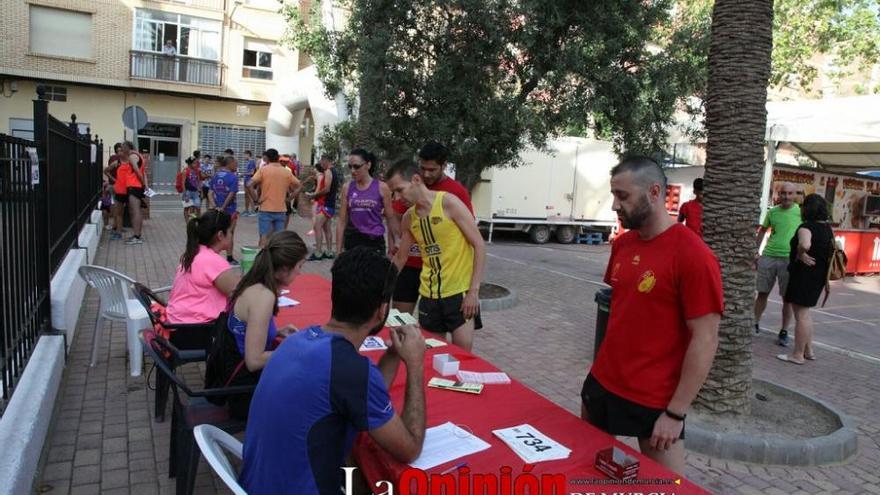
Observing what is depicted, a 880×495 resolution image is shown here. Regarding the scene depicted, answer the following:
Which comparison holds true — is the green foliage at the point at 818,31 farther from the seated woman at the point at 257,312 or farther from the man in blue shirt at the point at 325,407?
the man in blue shirt at the point at 325,407

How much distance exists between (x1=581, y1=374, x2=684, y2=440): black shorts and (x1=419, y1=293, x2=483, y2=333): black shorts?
5.18 ft

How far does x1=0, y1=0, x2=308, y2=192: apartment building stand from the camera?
24.6 m

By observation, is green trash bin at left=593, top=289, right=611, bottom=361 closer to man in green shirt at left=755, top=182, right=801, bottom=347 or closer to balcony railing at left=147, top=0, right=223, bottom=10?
man in green shirt at left=755, top=182, right=801, bottom=347

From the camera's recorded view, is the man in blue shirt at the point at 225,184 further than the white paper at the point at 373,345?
Yes

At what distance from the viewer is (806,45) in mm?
22109

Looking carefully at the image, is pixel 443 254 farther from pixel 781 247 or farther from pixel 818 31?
pixel 818 31

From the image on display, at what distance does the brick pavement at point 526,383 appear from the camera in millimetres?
3615

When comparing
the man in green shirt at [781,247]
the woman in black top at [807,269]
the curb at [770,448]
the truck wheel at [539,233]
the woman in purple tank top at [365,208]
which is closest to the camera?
the curb at [770,448]

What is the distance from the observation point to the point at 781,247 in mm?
7453

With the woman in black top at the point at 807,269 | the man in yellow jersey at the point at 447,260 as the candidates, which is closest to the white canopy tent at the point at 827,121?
the woman in black top at the point at 807,269

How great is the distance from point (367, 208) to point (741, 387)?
4.29 m

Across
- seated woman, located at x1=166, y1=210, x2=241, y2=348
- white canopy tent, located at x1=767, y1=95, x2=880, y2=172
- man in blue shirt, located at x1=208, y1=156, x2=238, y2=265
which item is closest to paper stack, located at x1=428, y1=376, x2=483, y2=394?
seated woman, located at x1=166, y1=210, x2=241, y2=348

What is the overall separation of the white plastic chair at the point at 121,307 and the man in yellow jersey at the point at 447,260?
2.29 metres

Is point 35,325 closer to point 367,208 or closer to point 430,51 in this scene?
point 367,208
